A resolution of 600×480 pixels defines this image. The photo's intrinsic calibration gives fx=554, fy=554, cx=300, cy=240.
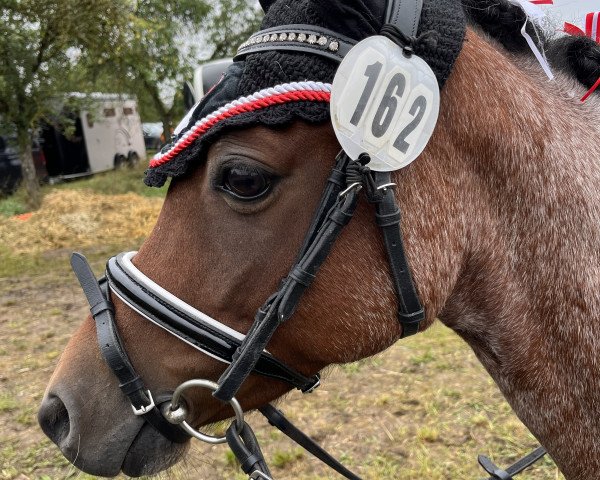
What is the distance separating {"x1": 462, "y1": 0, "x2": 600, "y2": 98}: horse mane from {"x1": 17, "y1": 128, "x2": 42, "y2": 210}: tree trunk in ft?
39.0

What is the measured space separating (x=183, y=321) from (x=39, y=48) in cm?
1101

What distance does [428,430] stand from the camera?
373 cm

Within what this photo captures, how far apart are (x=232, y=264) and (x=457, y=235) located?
0.64 metres

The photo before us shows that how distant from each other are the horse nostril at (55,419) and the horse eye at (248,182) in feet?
2.69

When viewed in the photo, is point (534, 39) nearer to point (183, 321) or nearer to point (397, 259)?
point (397, 259)

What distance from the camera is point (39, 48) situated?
1070 centimetres

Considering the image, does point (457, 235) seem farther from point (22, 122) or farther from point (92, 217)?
point (22, 122)

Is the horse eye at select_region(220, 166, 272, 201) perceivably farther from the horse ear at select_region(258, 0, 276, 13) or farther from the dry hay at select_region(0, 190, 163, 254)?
the dry hay at select_region(0, 190, 163, 254)

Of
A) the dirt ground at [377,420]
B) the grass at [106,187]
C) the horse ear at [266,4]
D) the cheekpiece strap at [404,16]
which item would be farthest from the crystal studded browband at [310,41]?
the grass at [106,187]

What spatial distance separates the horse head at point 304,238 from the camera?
59.1 inches

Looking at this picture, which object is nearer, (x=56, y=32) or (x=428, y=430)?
(x=428, y=430)

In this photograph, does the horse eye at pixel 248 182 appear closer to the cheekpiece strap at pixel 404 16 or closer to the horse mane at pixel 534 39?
the cheekpiece strap at pixel 404 16

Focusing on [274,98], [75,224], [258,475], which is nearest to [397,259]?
[274,98]

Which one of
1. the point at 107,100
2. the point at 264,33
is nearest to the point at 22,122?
the point at 107,100
